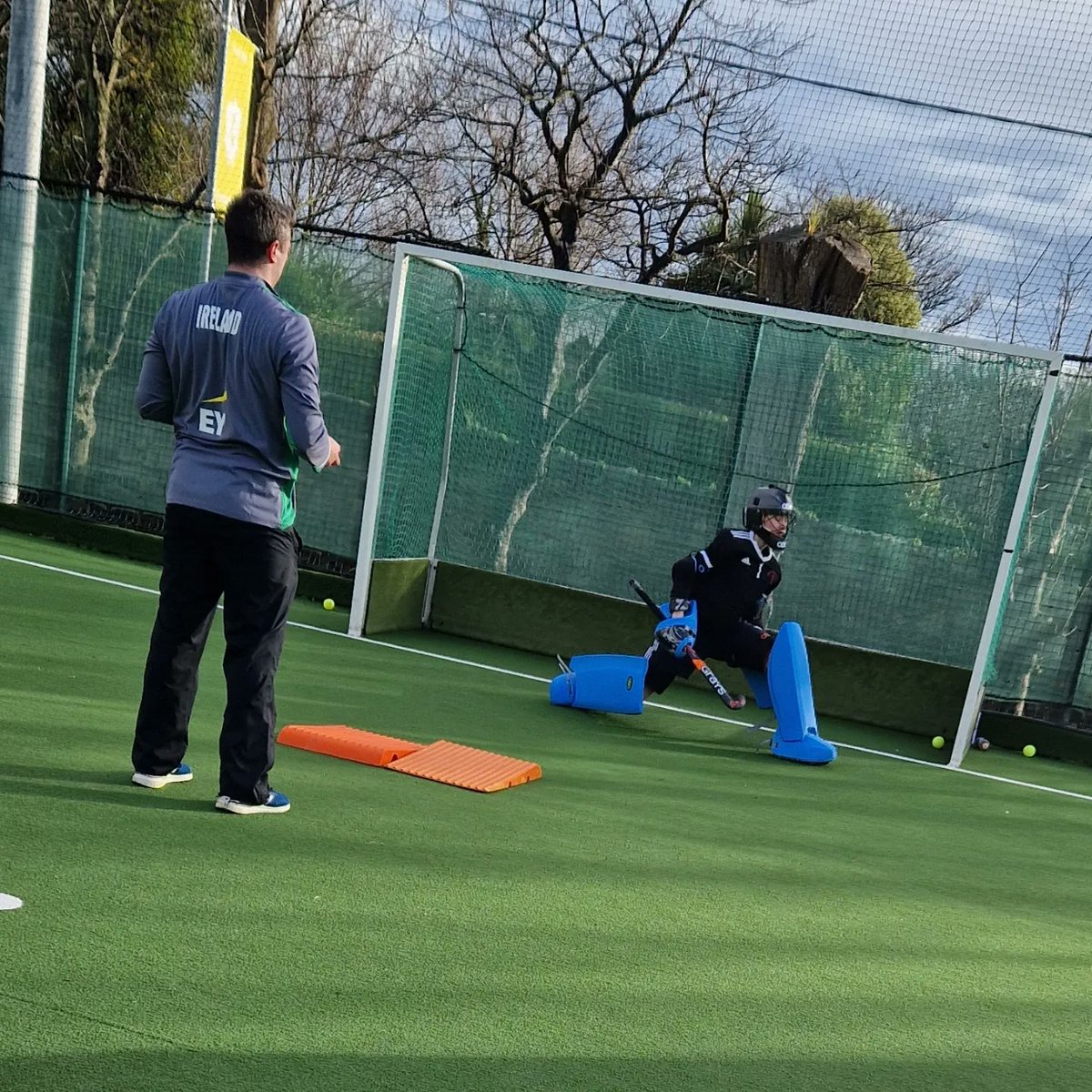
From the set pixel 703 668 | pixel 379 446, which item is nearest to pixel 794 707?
pixel 703 668

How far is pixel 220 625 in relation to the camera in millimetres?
7988

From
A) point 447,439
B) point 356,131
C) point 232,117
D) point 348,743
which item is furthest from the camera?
point 356,131

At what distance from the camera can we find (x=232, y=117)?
1072 centimetres

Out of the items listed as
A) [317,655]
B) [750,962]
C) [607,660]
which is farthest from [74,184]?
[750,962]

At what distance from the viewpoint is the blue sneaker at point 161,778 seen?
4.46m

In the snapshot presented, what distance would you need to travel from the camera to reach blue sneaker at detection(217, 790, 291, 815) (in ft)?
14.1

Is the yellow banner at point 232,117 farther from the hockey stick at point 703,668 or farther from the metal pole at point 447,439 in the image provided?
the hockey stick at point 703,668

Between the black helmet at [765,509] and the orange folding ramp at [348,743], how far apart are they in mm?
2424

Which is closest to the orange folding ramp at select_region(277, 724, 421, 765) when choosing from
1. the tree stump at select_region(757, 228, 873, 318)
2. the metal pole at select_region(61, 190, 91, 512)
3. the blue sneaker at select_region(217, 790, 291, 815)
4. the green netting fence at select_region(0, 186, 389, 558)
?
the blue sneaker at select_region(217, 790, 291, 815)

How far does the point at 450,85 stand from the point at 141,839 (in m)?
15.8

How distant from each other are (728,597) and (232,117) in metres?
6.43

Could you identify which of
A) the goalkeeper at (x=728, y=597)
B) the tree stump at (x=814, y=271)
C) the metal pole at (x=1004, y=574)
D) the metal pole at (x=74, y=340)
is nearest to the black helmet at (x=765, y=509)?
the goalkeeper at (x=728, y=597)

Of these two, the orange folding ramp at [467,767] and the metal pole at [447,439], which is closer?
the orange folding ramp at [467,767]

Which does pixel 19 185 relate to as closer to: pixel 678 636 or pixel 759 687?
pixel 678 636
